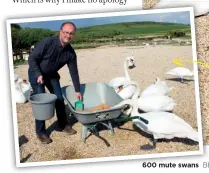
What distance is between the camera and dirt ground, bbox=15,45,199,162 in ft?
13.8

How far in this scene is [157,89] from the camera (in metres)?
4.48

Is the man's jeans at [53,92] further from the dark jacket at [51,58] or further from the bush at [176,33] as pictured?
the bush at [176,33]

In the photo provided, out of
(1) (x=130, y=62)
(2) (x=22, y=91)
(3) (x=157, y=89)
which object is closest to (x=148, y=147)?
(3) (x=157, y=89)

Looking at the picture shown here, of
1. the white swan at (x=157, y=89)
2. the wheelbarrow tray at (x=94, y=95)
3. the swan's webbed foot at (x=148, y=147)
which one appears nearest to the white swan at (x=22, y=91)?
the wheelbarrow tray at (x=94, y=95)

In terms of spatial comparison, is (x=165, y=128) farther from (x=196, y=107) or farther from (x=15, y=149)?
(x=15, y=149)

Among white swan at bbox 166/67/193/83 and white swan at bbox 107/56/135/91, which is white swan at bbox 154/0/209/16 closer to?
white swan at bbox 166/67/193/83

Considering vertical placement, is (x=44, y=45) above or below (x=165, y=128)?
above

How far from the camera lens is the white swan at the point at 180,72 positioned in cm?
448

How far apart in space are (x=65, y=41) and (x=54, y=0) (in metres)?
0.51

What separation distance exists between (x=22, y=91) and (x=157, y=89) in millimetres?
A: 1631

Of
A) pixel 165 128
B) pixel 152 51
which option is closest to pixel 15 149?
pixel 165 128

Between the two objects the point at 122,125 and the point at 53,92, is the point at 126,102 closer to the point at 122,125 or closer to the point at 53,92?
the point at 122,125

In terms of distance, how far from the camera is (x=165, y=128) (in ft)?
13.4

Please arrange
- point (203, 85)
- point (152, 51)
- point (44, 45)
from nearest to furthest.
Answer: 1. point (44, 45)
2. point (203, 85)
3. point (152, 51)
